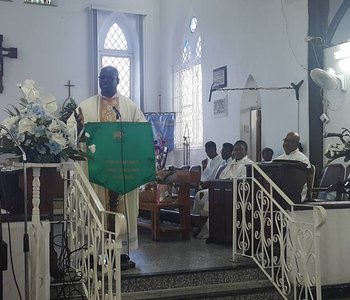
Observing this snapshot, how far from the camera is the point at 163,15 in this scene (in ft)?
42.1

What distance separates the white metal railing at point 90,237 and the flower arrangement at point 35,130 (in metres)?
0.21

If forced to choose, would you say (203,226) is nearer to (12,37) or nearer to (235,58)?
(235,58)

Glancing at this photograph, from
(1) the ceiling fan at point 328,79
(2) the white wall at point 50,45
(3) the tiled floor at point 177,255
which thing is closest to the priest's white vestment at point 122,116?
(3) the tiled floor at point 177,255

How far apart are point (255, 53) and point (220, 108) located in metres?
1.41

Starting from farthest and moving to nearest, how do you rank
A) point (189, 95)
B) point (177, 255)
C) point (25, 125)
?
point (189, 95) → point (177, 255) → point (25, 125)

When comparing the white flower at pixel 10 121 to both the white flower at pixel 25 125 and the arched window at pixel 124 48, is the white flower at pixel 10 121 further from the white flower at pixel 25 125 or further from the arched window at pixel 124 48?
the arched window at pixel 124 48

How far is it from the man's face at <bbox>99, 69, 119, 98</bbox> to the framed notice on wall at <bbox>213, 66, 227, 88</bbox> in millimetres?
5231

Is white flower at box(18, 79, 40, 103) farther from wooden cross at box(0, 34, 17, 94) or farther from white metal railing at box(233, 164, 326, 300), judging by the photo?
wooden cross at box(0, 34, 17, 94)

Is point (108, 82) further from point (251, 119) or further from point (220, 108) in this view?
point (220, 108)

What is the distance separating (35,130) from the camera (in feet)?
12.5

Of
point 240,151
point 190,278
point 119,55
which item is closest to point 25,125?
point 190,278

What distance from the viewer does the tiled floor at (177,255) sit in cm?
505

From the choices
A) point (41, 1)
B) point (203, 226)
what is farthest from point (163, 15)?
point (203, 226)

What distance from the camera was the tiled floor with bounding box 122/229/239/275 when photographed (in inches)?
199
